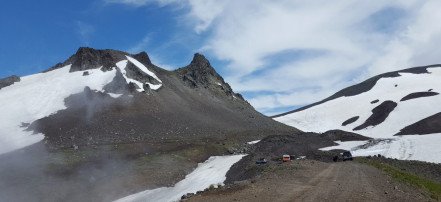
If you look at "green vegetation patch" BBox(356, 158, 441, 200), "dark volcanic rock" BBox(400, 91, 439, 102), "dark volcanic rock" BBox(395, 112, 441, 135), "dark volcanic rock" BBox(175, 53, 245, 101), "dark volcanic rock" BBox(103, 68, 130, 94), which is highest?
"dark volcanic rock" BBox(175, 53, 245, 101)

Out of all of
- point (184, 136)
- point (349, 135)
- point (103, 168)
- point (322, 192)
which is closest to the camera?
point (322, 192)

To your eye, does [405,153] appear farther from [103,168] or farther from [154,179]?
[103,168]

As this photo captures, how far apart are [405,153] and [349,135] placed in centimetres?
2460

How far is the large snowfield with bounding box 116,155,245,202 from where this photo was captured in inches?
1641

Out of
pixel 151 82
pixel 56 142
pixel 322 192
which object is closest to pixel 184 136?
pixel 56 142

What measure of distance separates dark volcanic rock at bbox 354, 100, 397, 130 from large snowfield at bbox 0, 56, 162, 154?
3087 inches

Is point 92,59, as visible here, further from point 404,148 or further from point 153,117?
point 404,148

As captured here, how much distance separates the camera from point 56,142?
7312cm

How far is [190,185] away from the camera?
151 feet

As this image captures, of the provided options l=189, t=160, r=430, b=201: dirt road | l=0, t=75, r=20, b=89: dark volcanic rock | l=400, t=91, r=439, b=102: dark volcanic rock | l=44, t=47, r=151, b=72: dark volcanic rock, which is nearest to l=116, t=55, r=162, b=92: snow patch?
l=44, t=47, r=151, b=72: dark volcanic rock

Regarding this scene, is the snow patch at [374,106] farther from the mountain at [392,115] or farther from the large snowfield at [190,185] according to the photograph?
the large snowfield at [190,185]

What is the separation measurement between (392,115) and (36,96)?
11804 centimetres

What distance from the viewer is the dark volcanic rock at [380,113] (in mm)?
130000

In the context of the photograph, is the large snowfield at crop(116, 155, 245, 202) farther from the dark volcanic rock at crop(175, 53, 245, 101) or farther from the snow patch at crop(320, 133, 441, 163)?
the dark volcanic rock at crop(175, 53, 245, 101)
